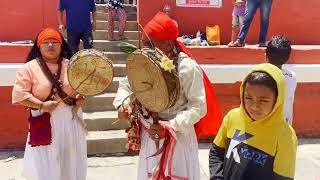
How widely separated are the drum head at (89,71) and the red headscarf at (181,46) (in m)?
0.64

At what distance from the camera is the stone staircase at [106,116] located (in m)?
5.60

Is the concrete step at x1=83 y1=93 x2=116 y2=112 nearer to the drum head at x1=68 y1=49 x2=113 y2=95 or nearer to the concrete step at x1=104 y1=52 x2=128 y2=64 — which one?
the concrete step at x1=104 y1=52 x2=128 y2=64

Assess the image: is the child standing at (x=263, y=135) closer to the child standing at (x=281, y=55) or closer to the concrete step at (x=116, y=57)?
the child standing at (x=281, y=55)

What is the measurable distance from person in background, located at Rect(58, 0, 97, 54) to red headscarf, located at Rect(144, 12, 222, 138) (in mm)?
3278

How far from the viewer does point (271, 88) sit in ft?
6.86

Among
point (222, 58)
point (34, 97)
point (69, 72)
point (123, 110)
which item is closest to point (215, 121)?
point (123, 110)

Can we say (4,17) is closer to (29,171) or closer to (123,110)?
A: (29,171)

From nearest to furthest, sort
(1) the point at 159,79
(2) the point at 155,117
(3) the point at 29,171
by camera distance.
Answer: (1) the point at 159,79 < (2) the point at 155,117 < (3) the point at 29,171

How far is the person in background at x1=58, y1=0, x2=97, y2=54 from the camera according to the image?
6035mm

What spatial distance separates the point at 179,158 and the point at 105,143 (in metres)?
2.76

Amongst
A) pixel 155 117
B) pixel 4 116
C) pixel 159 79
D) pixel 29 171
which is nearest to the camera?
pixel 159 79

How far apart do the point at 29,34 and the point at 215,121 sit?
4.30 m

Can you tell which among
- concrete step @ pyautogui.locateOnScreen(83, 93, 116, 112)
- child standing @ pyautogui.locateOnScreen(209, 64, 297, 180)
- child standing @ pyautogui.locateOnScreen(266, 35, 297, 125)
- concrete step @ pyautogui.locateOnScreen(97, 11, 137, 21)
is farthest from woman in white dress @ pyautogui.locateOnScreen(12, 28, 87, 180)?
concrete step @ pyautogui.locateOnScreen(97, 11, 137, 21)

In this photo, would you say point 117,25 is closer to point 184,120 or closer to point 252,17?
point 252,17
